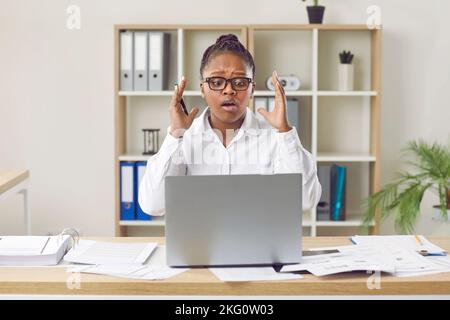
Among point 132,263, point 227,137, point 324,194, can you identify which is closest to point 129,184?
point 324,194

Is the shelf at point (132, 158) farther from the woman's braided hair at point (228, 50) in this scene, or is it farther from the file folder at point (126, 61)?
the woman's braided hair at point (228, 50)

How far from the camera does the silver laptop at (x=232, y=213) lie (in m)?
1.79

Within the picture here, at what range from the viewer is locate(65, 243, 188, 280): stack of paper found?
6.03 ft

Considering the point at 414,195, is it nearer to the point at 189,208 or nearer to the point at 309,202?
the point at 309,202

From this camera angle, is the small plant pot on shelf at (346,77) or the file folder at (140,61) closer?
the file folder at (140,61)

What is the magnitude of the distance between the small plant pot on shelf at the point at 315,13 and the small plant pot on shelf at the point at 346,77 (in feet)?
0.97

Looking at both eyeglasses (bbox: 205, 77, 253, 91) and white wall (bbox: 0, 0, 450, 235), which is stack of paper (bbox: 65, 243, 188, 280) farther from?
white wall (bbox: 0, 0, 450, 235)

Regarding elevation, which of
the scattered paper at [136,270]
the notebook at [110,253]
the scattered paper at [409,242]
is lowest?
the scattered paper at [136,270]

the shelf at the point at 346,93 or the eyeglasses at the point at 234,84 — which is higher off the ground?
the shelf at the point at 346,93

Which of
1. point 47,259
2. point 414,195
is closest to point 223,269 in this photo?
point 47,259

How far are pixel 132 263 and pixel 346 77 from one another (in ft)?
8.21

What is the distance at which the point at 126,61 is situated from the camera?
4.04 metres

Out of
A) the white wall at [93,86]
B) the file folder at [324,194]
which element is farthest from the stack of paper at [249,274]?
the white wall at [93,86]

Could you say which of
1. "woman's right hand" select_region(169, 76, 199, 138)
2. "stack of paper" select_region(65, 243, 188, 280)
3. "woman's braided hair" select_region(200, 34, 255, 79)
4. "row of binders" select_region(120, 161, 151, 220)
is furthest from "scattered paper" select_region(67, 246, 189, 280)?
"row of binders" select_region(120, 161, 151, 220)
